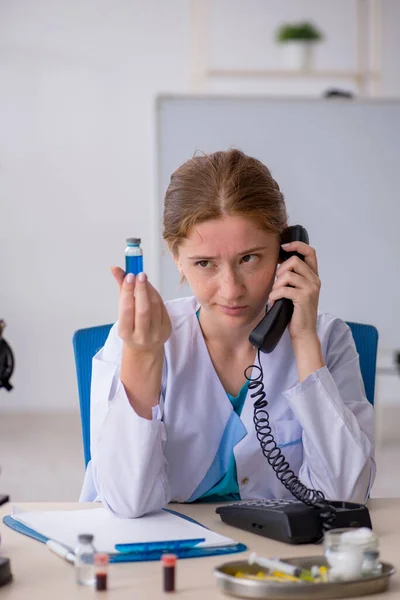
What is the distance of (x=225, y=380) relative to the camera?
162 centimetres

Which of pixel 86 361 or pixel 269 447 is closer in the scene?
pixel 269 447

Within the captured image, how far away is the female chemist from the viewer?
4.62ft

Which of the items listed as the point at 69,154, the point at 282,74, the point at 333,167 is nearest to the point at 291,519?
the point at 333,167

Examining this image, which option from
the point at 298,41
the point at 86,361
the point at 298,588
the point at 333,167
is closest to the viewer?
the point at 298,588

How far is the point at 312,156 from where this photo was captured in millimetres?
4027

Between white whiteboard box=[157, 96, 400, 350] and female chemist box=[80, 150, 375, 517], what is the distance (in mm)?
2305

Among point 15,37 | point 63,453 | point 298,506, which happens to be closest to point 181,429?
point 298,506

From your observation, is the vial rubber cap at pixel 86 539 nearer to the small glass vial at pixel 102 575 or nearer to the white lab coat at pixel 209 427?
the small glass vial at pixel 102 575

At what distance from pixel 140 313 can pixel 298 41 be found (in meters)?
4.71

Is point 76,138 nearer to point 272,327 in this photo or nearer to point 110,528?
point 272,327

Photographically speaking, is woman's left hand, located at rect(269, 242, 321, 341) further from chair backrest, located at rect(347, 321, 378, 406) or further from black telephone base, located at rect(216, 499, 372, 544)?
black telephone base, located at rect(216, 499, 372, 544)

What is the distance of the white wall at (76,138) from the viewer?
5.80m

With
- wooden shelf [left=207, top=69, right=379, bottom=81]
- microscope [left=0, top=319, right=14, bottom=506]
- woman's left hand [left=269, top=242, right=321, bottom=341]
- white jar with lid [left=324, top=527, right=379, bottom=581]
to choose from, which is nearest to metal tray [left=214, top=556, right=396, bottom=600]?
white jar with lid [left=324, top=527, right=379, bottom=581]

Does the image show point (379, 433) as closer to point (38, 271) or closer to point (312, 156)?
point (312, 156)
